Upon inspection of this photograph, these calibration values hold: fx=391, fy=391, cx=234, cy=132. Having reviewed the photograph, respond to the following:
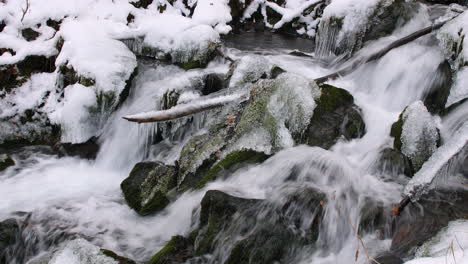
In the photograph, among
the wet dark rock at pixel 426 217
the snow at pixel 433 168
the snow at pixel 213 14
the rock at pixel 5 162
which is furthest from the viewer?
the snow at pixel 213 14

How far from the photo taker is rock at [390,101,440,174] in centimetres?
398

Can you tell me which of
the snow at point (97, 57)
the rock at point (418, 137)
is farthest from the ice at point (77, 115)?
the rock at point (418, 137)

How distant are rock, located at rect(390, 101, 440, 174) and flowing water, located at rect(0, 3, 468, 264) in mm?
264

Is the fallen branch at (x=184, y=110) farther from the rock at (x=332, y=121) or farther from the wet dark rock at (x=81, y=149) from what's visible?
the wet dark rock at (x=81, y=149)

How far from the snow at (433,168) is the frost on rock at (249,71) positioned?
2417 mm

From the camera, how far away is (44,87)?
19.7ft

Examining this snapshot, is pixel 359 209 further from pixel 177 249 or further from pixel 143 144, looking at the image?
pixel 143 144

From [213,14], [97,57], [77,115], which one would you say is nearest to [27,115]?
[77,115]

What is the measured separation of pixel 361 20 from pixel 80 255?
5229 millimetres

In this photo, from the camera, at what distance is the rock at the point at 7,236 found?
3723mm

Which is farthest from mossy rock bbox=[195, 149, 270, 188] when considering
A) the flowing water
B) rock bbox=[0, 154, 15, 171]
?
rock bbox=[0, 154, 15, 171]

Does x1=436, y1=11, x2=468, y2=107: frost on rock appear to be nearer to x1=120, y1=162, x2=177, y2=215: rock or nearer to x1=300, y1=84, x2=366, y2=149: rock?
x1=300, y1=84, x2=366, y2=149: rock

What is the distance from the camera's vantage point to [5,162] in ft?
17.0

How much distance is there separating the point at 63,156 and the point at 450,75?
5181 mm
